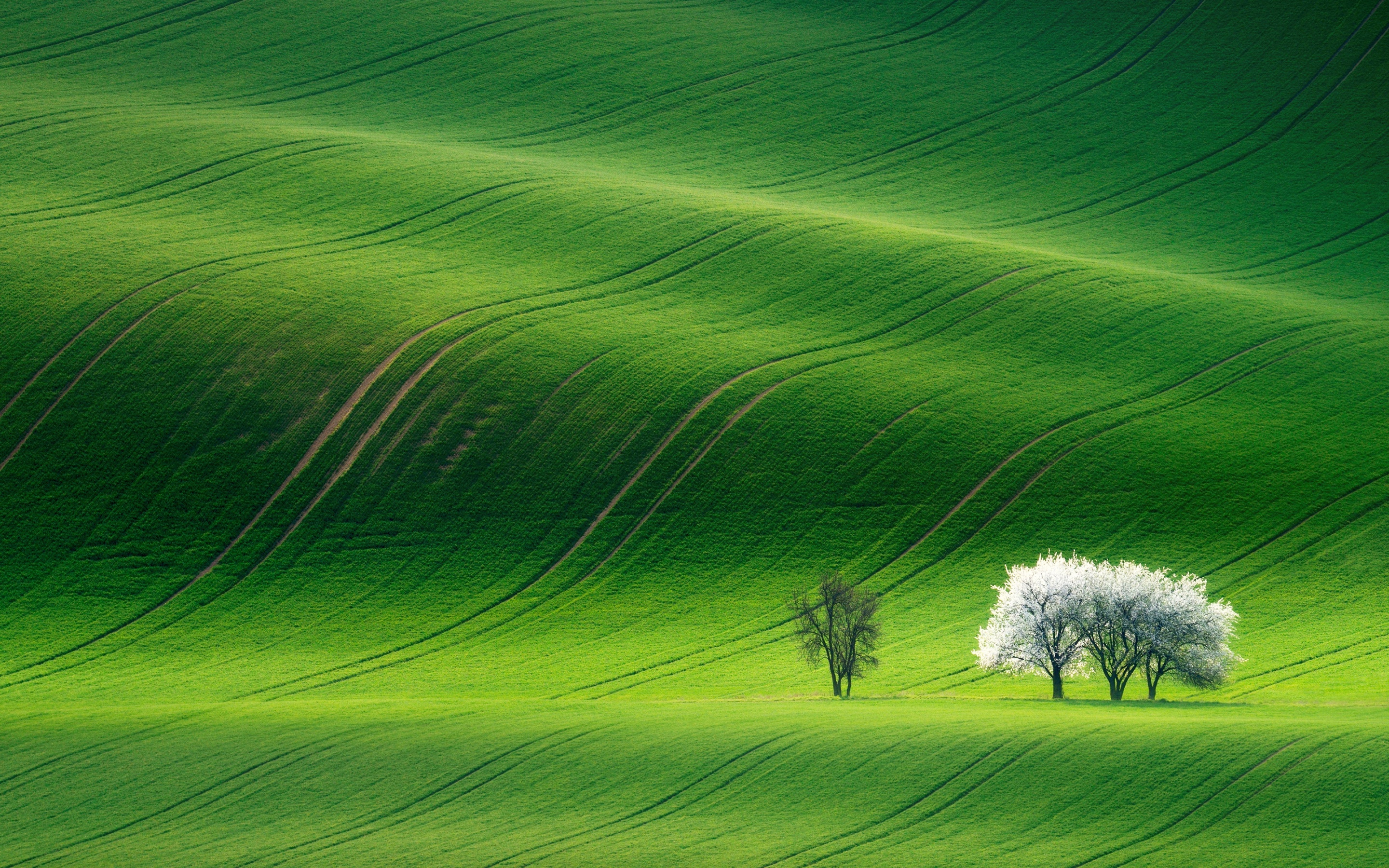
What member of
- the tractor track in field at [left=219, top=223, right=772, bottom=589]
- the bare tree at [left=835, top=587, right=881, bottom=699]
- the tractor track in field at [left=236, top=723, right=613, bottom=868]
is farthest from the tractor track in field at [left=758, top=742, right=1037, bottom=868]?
the tractor track in field at [left=219, top=223, right=772, bottom=589]

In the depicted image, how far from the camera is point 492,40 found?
7306 centimetres

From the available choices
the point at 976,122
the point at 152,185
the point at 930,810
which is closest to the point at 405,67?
the point at 152,185

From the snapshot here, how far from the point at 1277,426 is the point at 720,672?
23.9 meters

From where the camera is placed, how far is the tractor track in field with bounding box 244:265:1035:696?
3859cm

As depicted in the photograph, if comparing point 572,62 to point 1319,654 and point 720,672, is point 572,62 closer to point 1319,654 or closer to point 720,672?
point 720,672

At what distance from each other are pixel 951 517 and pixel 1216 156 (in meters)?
35.7

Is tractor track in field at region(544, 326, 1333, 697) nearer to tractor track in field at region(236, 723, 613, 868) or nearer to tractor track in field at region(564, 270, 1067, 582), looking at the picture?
tractor track in field at region(564, 270, 1067, 582)

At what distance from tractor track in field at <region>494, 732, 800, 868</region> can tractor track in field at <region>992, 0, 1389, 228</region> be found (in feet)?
130

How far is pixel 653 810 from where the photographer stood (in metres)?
26.0

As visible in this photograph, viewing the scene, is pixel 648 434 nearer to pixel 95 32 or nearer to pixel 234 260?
pixel 234 260

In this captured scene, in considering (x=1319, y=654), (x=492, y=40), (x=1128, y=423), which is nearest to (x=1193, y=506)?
(x=1128, y=423)

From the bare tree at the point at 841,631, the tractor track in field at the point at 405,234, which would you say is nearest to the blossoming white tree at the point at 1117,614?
the bare tree at the point at 841,631

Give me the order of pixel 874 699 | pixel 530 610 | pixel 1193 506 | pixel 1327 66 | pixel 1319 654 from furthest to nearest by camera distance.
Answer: pixel 1327 66 < pixel 1193 506 < pixel 530 610 < pixel 1319 654 < pixel 874 699

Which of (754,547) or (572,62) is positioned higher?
(572,62)
